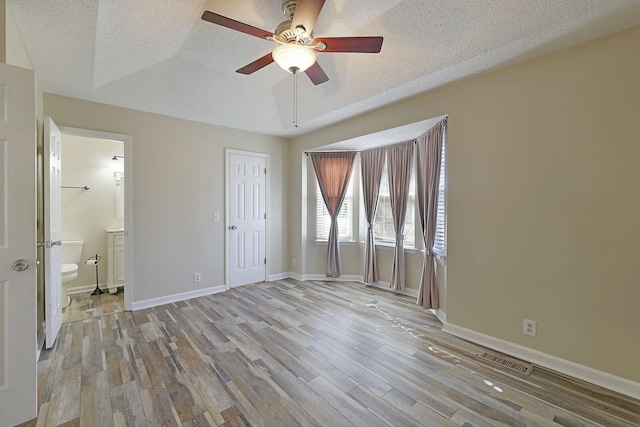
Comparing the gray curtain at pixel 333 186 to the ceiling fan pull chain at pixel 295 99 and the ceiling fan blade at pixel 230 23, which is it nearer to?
the ceiling fan pull chain at pixel 295 99

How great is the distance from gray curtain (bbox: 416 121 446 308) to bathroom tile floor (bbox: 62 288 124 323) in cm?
390

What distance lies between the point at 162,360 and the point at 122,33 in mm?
2821

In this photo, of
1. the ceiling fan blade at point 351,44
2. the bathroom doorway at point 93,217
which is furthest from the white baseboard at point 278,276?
the ceiling fan blade at point 351,44

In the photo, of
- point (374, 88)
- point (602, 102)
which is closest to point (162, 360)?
point (374, 88)

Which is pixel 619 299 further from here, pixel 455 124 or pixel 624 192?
pixel 455 124

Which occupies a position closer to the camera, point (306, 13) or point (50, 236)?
point (306, 13)

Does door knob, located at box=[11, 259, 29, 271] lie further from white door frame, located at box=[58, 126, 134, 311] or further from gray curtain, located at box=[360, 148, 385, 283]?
gray curtain, located at box=[360, 148, 385, 283]

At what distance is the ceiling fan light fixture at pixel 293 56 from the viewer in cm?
185

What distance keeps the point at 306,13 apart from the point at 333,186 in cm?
326

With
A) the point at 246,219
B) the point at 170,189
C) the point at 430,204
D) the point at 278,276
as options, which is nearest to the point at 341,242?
the point at 278,276

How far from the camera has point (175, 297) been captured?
3881mm

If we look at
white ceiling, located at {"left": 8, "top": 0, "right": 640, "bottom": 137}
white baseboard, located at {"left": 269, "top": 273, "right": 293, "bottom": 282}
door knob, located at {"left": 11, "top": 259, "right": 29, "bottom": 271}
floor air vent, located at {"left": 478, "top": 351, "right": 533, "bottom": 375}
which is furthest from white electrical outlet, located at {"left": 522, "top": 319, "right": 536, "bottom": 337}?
door knob, located at {"left": 11, "top": 259, "right": 29, "bottom": 271}

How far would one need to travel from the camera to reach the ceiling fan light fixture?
6.06ft

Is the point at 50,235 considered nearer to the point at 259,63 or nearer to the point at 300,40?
the point at 259,63
